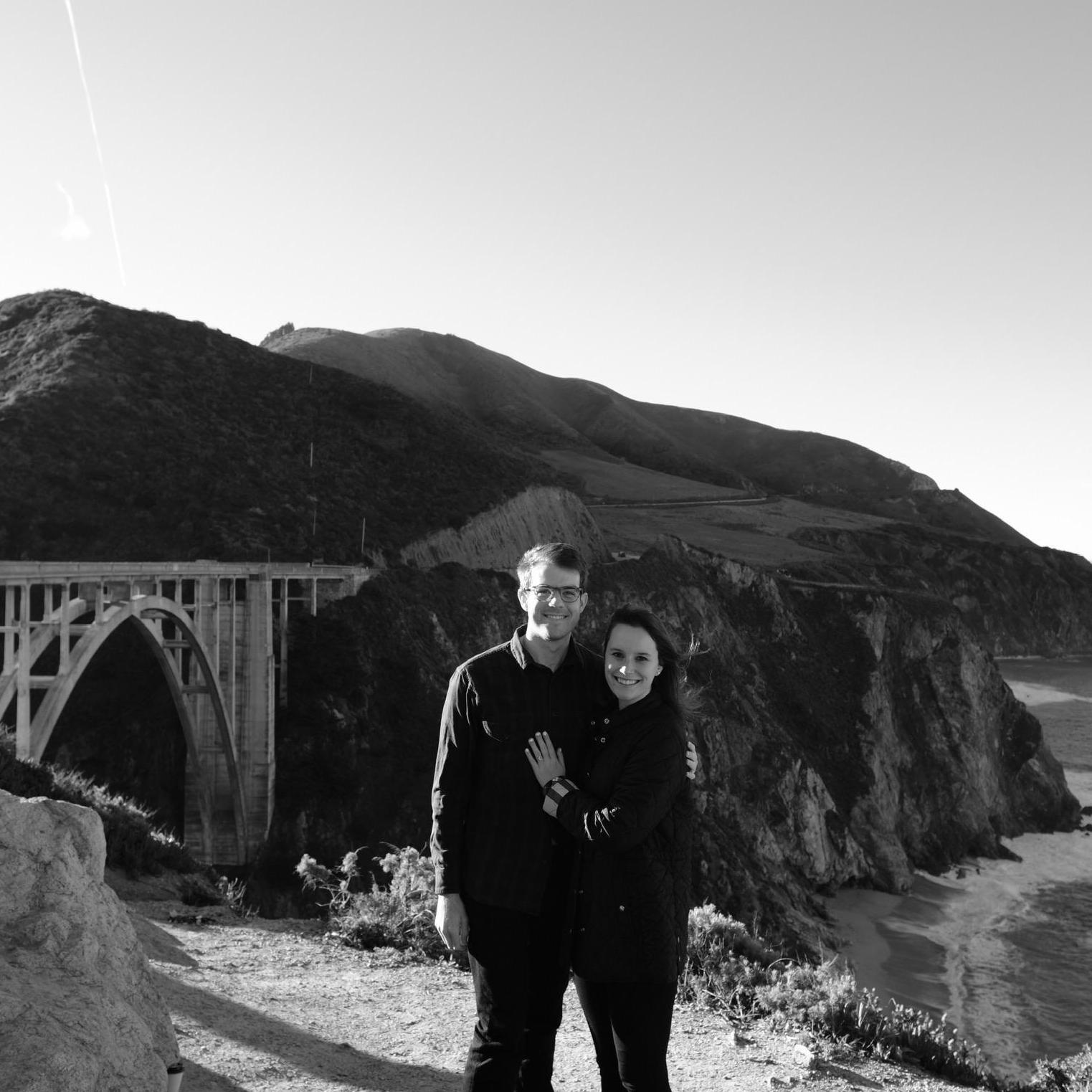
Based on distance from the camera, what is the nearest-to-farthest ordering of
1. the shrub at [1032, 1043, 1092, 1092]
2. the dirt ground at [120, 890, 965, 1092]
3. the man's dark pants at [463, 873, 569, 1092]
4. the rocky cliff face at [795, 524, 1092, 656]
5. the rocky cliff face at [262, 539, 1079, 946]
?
the man's dark pants at [463, 873, 569, 1092]
the dirt ground at [120, 890, 965, 1092]
the shrub at [1032, 1043, 1092, 1092]
the rocky cliff face at [262, 539, 1079, 946]
the rocky cliff face at [795, 524, 1092, 656]

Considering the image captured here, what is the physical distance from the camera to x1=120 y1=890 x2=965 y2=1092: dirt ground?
5.91 m

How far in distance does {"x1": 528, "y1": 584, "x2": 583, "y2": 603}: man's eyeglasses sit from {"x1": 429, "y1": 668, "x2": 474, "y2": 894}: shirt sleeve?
1.44 ft

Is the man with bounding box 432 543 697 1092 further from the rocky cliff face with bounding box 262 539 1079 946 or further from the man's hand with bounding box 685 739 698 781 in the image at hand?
the rocky cliff face with bounding box 262 539 1079 946

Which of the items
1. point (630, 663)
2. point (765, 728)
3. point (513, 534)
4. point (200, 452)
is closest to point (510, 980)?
point (630, 663)

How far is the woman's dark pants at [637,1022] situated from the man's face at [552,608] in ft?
4.41

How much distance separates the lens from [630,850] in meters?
4.14

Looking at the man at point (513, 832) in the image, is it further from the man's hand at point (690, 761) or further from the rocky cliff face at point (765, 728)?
the rocky cliff face at point (765, 728)

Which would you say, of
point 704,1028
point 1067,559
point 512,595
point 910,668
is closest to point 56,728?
point 512,595

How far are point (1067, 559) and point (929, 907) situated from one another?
97882 mm

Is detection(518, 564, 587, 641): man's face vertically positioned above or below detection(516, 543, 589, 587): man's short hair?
below

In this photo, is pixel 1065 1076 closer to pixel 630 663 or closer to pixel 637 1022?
pixel 637 1022

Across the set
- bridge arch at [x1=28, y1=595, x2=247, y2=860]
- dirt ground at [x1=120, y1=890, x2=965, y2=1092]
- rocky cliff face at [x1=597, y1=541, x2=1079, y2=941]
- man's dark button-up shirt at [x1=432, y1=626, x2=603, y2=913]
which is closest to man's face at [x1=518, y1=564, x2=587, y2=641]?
man's dark button-up shirt at [x1=432, y1=626, x2=603, y2=913]

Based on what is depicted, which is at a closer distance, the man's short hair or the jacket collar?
the jacket collar

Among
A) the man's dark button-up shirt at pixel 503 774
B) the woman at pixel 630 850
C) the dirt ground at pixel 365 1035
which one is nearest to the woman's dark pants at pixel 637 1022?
the woman at pixel 630 850
